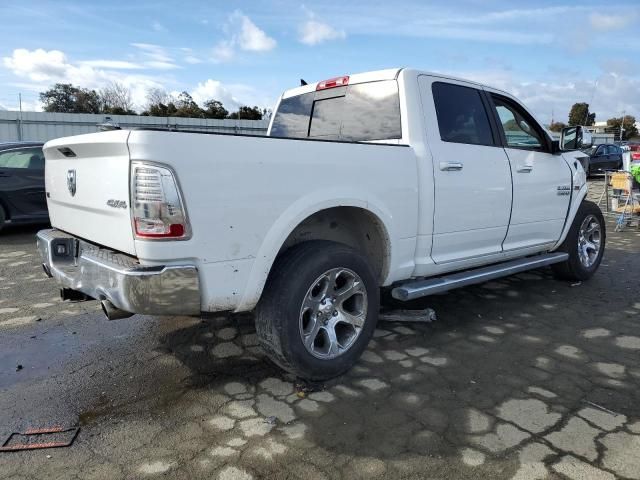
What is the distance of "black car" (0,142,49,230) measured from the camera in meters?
8.48

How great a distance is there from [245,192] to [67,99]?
5016cm

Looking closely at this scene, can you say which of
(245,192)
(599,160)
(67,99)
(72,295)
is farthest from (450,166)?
(67,99)

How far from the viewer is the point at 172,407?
3.03 m

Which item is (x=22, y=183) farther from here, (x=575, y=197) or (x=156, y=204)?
(x=575, y=197)

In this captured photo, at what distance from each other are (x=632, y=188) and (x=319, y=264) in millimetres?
8815

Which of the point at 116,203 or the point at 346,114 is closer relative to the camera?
the point at 116,203

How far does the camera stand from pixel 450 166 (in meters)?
3.87

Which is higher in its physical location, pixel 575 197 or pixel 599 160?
pixel 599 160

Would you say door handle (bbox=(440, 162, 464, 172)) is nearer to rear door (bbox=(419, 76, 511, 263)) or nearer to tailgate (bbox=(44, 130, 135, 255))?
rear door (bbox=(419, 76, 511, 263))

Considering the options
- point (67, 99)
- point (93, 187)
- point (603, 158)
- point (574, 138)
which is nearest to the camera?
point (93, 187)

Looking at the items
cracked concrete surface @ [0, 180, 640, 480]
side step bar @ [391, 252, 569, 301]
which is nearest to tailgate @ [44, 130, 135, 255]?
cracked concrete surface @ [0, 180, 640, 480]

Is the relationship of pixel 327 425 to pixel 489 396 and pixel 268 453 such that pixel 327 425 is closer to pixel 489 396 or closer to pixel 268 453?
pixel 268 453

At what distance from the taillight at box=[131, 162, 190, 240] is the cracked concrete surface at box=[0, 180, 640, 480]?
1085mm

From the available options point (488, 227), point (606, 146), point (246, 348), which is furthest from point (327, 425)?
point (606, 146)
